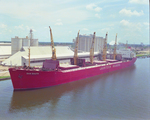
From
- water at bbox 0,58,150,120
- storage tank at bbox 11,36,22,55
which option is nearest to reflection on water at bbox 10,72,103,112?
water at bbox 0,58,150,120

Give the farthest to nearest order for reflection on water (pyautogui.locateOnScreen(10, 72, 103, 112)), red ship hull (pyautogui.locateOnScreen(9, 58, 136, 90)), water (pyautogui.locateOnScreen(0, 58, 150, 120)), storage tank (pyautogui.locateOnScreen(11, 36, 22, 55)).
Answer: storage tank (pyautogui.locateOnScreen(11, 36, 22, 55))
red ship hull (pyautogui.locateOnScreen(9, 58, 136, 90))
reflection on water (pyautogui.locateOnScreen(10, 72, 103, 112))
water (pyautogui.locateOnScreen(0, 58, 150, 120))

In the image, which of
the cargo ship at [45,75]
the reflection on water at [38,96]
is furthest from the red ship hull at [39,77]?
the reflection on water at [38,96]

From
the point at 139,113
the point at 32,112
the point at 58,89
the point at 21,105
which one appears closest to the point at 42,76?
the point at 58,89

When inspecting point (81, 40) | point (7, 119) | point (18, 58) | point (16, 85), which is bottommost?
point (7, 119)

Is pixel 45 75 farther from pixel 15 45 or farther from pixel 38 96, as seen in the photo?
pixel 15 45

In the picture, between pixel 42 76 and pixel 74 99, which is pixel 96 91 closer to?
pixel 74 99

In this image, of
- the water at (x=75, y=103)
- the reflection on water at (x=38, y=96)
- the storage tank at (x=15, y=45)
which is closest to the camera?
the water at (x=75, y=103)

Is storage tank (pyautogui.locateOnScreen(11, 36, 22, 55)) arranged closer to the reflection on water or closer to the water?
the water

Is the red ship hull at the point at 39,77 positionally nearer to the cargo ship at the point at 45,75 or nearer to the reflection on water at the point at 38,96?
the cargo ship at the point at 45,75
